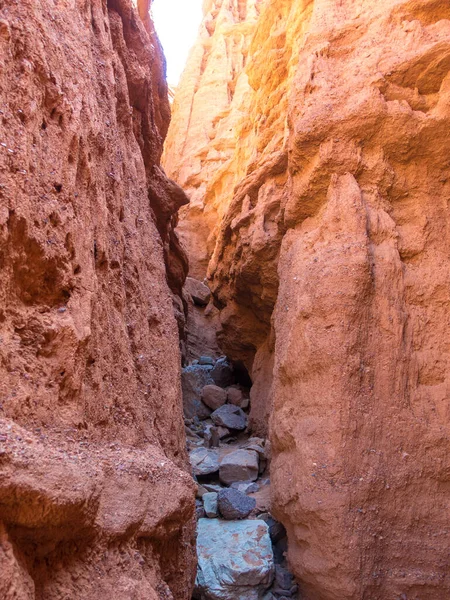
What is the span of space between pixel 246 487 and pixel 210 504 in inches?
22.8

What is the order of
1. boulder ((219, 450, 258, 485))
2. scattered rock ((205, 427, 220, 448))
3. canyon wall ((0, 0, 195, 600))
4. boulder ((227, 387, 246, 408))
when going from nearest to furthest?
canyon wall ((0, 0, 195, 600)), boulder ((219, 450, 258, 485)), scattered rock ((205, 427, 220, 448)), boulder ((227, 387, 246, 408))

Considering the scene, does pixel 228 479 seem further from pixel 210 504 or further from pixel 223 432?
pixel 223 432

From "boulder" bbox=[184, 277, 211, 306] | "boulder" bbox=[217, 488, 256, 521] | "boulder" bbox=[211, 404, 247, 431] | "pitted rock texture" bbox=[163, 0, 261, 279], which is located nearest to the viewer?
"boulder" bbox=[217, 488, 256, 521]

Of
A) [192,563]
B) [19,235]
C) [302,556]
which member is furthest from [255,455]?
[19,235]

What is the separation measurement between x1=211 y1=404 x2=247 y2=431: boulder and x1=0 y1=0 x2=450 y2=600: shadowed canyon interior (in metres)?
0.66

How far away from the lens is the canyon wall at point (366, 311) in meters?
3.22

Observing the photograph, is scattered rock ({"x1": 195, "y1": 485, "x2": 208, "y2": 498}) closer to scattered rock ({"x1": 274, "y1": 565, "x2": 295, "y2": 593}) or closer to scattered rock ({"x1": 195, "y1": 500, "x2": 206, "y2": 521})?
scattered rock ({"x1": 195, "y1": 500, "x2": 206, "y2": 521})

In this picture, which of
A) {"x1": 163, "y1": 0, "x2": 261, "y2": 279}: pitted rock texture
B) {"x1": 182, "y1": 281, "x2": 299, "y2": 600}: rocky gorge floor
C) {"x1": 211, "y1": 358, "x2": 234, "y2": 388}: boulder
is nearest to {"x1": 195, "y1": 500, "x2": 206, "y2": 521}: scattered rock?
{"x1": 182, "y1": 281, "x2": 299, "y2": 600}: rocky gorge floor

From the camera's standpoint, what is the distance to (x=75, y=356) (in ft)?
7.66

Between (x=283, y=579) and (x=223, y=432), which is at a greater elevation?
(x=223, y=432)

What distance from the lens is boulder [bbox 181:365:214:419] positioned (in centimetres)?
730

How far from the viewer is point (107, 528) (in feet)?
6.59

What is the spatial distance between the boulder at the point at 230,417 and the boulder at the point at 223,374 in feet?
4.66

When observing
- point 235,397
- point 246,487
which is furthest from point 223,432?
point 246,487
